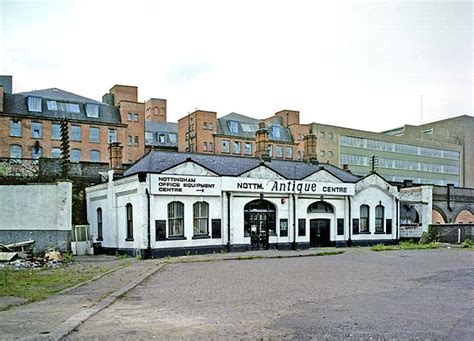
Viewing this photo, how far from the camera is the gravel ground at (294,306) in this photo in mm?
8234

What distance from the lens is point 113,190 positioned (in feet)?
94.3

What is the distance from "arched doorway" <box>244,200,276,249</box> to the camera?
97.5 feet

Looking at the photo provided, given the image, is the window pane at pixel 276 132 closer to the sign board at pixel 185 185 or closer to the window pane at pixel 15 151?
the window pane at pixel 15 151

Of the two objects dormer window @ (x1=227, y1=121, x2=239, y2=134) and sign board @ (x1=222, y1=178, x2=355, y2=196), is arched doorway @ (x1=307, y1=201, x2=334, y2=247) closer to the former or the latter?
sign board @ (x1=222, y1=178, x2=355, y2=196)

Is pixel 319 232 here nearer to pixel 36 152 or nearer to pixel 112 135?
pixel 112 135

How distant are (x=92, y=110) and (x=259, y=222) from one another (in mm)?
40954

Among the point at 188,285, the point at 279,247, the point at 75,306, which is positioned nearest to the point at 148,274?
the point at 188,285

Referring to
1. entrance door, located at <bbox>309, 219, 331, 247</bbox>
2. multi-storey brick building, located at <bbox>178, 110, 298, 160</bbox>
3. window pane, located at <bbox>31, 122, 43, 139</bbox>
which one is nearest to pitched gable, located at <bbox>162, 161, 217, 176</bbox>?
entrance door, located at <bbox>309, 219, 331, 247</bbox>

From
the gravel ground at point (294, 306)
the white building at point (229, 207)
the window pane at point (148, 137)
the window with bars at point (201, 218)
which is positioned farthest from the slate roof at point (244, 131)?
the gravel ground at point (294, 306)

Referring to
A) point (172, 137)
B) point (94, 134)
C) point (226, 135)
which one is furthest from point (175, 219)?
point (172, 137)

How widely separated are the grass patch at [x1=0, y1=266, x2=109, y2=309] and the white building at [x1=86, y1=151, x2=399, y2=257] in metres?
6.44

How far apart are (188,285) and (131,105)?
56.5 meters

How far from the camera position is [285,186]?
101 feet

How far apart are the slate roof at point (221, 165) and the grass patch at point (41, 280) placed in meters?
8.42
